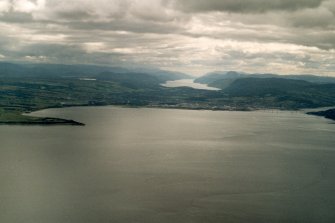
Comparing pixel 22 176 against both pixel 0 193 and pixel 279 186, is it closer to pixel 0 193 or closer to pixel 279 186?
pixel 0 193

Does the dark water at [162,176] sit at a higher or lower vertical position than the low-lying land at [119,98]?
lower

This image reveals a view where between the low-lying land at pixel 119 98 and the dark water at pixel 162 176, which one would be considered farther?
the low-lying land at pixel 119 98

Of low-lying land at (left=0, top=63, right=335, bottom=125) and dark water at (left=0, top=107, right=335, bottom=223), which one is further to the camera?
low-lying land at (left=0, top=63, right=335, bottom=125)

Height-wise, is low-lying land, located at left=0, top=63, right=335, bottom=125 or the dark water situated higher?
low-lying land, located at left=0, top=63, right=335, bottom=125

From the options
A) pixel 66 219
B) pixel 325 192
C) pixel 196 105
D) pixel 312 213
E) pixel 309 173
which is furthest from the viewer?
pixel 196 105

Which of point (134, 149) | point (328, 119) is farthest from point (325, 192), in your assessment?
point (328, 119)

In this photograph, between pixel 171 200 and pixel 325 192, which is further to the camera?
pixel 325 192

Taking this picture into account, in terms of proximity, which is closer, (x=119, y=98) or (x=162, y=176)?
(x=162, y=176)

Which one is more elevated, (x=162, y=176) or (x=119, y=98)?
(x=119, y=98)
